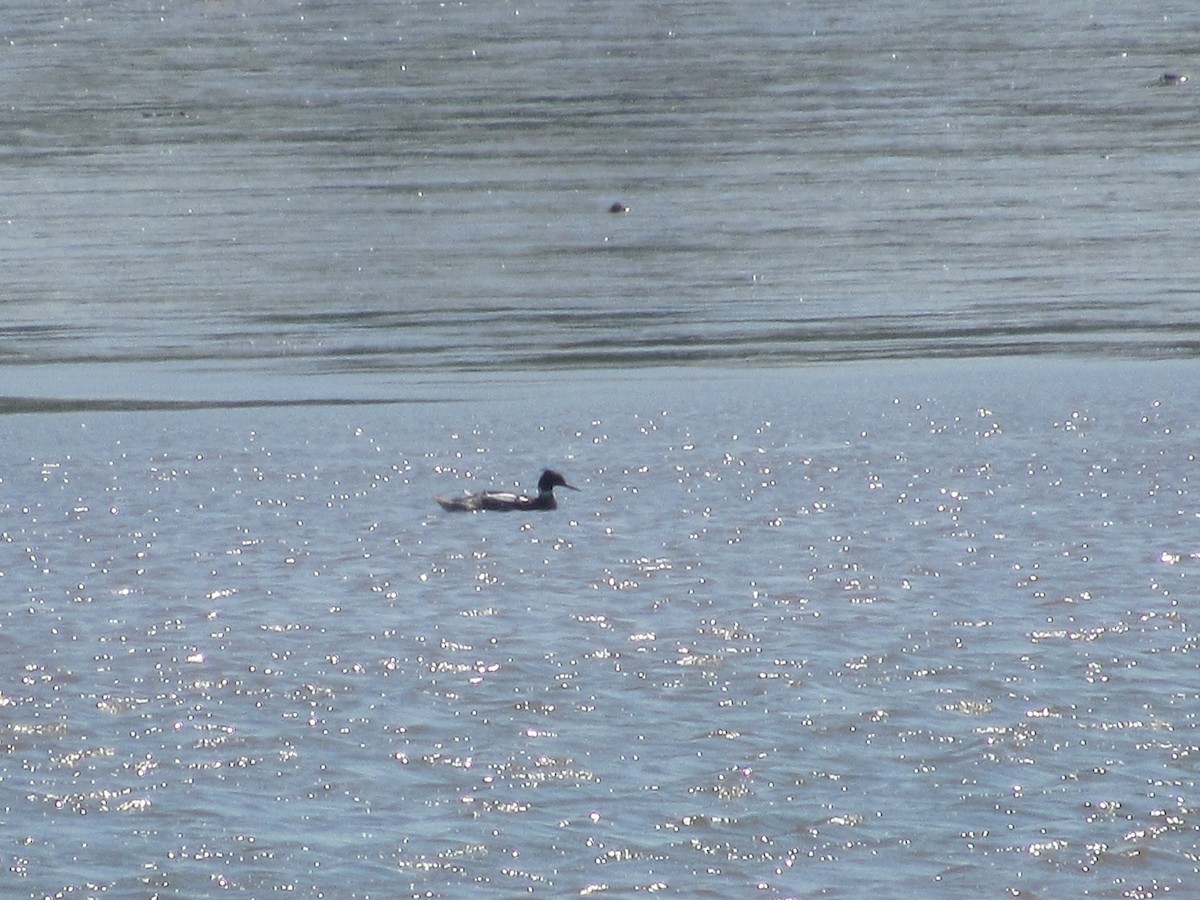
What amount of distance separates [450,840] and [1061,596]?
15.1 ft

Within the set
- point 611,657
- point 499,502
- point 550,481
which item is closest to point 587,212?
point 550,481

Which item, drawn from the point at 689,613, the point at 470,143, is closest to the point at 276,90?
the point at 470,143

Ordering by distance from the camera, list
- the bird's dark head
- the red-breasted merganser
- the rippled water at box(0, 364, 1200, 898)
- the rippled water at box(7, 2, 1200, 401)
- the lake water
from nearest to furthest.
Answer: the rippled water at box(0, 364, 1200, 898) → the lake water → the red-breasted merganser → the bird's dark head → the rippled water at box(7, 2, 1200, 401)

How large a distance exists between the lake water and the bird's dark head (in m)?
0.31

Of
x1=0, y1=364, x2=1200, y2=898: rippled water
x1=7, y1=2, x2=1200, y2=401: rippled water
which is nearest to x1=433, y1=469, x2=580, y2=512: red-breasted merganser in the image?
x1=0, y1=364, x2=1200, y2=898: rippled water

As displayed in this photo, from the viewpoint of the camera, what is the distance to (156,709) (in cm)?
952

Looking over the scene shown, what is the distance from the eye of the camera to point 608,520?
14.1 metres

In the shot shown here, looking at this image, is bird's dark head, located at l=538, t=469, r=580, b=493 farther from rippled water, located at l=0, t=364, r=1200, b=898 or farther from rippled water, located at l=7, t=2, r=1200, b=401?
rippled water, located at l=7, t=2, r=1200, b=401

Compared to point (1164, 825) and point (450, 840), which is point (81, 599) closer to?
point (450, 840)

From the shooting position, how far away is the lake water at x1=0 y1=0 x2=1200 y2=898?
25.9 feet

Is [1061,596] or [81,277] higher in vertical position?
[81,277]

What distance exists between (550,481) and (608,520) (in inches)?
23.5

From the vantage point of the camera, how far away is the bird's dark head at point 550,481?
14422 mm

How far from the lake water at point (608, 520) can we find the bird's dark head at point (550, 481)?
311 mm
